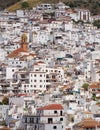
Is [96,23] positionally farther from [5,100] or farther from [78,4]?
[5,100]

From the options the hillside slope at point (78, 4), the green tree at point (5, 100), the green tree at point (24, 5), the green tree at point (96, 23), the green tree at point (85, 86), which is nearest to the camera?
the green tree at point (5, 100)

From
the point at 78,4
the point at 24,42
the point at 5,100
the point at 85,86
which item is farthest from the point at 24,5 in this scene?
the point at 5,100

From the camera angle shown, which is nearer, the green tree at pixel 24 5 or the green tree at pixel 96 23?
the green tree at pixel 96 23

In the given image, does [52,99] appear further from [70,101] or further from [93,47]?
[93,47]

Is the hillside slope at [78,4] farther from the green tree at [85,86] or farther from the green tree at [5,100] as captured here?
the green tree at [5,100]

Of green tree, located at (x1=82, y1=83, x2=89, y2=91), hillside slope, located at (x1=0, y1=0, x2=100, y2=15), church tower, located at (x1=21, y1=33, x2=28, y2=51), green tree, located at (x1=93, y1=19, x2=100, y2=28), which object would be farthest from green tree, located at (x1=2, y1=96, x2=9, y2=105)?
hillside slope, located at (x1=0, y1=0, x2=100, y2=15)

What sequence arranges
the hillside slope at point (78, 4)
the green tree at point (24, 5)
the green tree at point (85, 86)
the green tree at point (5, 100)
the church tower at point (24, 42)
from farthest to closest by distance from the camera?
the green tree at point (24, 5)
the hillside slope at point (78, 4)
the church tower at point (24, 42)
the green tree at point (85, 86)
the green tree at point (5, 100)

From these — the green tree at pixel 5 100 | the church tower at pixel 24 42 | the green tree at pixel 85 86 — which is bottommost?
the church tower at pixel 24 42

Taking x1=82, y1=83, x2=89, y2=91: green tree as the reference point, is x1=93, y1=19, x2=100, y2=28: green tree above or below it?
below

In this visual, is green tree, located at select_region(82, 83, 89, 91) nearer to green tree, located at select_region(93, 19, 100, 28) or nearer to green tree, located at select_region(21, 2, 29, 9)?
green tree, located at select_region(93, 19, 100, 28)

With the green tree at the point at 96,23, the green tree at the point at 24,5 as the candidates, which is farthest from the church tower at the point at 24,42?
the green tree at the point at 24,5

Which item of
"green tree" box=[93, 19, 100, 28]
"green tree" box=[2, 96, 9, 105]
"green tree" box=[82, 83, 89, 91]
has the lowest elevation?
"green tree" box=[93, 19, 100, 28]
